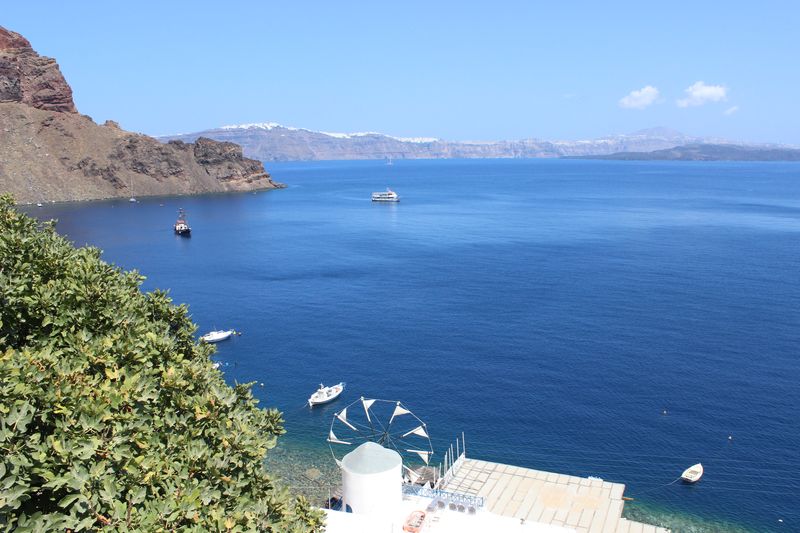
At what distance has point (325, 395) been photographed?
2318 inches

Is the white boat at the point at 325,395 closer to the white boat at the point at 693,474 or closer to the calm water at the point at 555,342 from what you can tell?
the calm water at the point at 555,342

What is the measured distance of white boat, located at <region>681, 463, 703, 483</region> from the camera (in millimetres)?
45750

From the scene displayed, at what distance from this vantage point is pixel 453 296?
94.1m

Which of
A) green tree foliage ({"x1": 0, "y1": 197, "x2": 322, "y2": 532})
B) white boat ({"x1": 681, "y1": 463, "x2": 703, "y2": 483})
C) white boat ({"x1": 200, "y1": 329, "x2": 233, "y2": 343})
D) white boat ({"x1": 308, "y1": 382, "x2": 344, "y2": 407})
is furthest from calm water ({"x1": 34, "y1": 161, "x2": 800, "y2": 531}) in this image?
green tree foliage ({"x1": 0, "y1": 197, "x2": 322, "y2": 532})

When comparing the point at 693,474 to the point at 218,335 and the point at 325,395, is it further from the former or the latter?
the point at 218,335

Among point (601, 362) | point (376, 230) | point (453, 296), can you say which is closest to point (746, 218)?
point (376, 230)

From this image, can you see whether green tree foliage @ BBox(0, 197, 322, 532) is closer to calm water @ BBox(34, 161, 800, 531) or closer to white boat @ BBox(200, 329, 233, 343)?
calm water @ BBox(34, 161, 800, 531)

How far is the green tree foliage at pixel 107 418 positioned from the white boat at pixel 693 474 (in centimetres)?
3596

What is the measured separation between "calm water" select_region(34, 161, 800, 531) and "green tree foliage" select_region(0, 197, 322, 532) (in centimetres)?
3245

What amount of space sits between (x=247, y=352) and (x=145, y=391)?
5739 centimetres

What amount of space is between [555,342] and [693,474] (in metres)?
27.8

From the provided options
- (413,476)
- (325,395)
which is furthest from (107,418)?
(325,395)

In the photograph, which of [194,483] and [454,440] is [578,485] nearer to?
[454,440]

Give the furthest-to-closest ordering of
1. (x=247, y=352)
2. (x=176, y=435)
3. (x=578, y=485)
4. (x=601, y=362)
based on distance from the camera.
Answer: (x=247, y=352) < (x=601, y=362) < (x=578, y=485) < (x=176, y=435)
